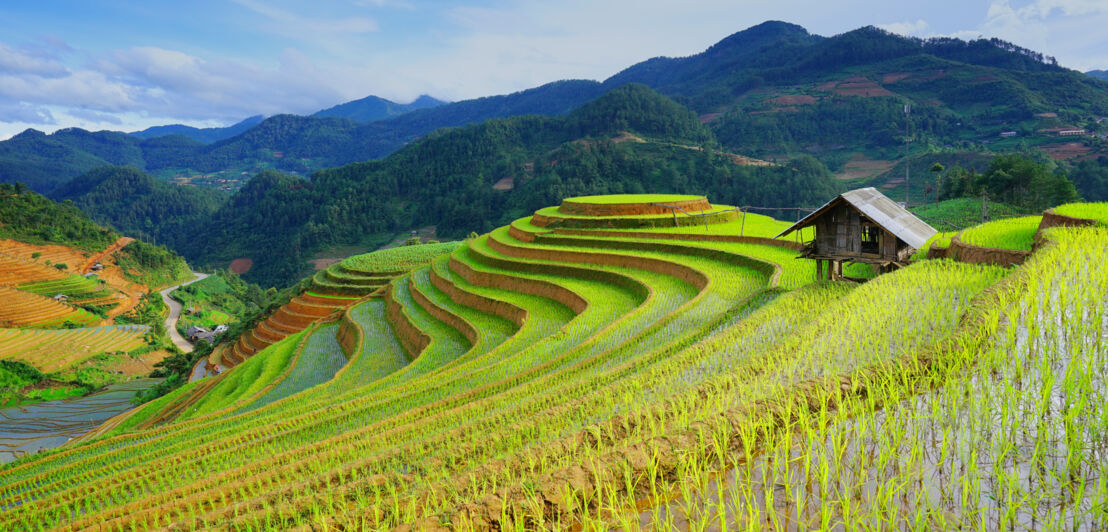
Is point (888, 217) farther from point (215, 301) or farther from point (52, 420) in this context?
point (215, 301)

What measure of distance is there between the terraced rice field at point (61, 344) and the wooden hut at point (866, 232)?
124ft

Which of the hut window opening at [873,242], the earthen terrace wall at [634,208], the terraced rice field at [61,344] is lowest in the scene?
the terraced rice field at [61,344]

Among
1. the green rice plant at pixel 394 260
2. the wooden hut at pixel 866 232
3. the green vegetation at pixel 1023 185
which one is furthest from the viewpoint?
the green rice plant at pixel 394 260

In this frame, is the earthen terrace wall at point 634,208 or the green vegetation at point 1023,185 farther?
the green vegetation at point 1023,185

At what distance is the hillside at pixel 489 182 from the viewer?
7453 centimetres

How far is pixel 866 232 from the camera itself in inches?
454

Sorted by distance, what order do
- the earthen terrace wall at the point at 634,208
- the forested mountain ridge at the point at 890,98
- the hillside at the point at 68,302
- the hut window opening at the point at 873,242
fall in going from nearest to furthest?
the hut window opening at the point at 873,242 < the earthen terrace wall at the point at 634,208 < the hillside at the point at 68,302 < the forested mountain ridge at the point at 890,98

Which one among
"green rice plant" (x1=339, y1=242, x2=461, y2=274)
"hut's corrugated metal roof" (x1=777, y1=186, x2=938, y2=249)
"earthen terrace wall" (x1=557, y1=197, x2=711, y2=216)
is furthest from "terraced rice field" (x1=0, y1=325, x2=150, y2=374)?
"hut's corrugated metal roof" (x1=777, y1=186, x2=938, y2=249)

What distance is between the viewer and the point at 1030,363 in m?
4.52

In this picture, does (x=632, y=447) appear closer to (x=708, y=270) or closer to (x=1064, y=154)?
(x=708, y=270)

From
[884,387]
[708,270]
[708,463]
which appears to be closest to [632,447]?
[708,463]

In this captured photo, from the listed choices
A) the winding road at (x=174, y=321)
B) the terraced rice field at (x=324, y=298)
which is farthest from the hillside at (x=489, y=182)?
the terraced rice field at (x=324, y=298)

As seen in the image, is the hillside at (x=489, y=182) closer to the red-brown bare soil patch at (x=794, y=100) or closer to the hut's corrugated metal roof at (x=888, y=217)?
the red-brown bare soil patch at (x=794, y=100)

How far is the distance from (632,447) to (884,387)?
89.0 inches
